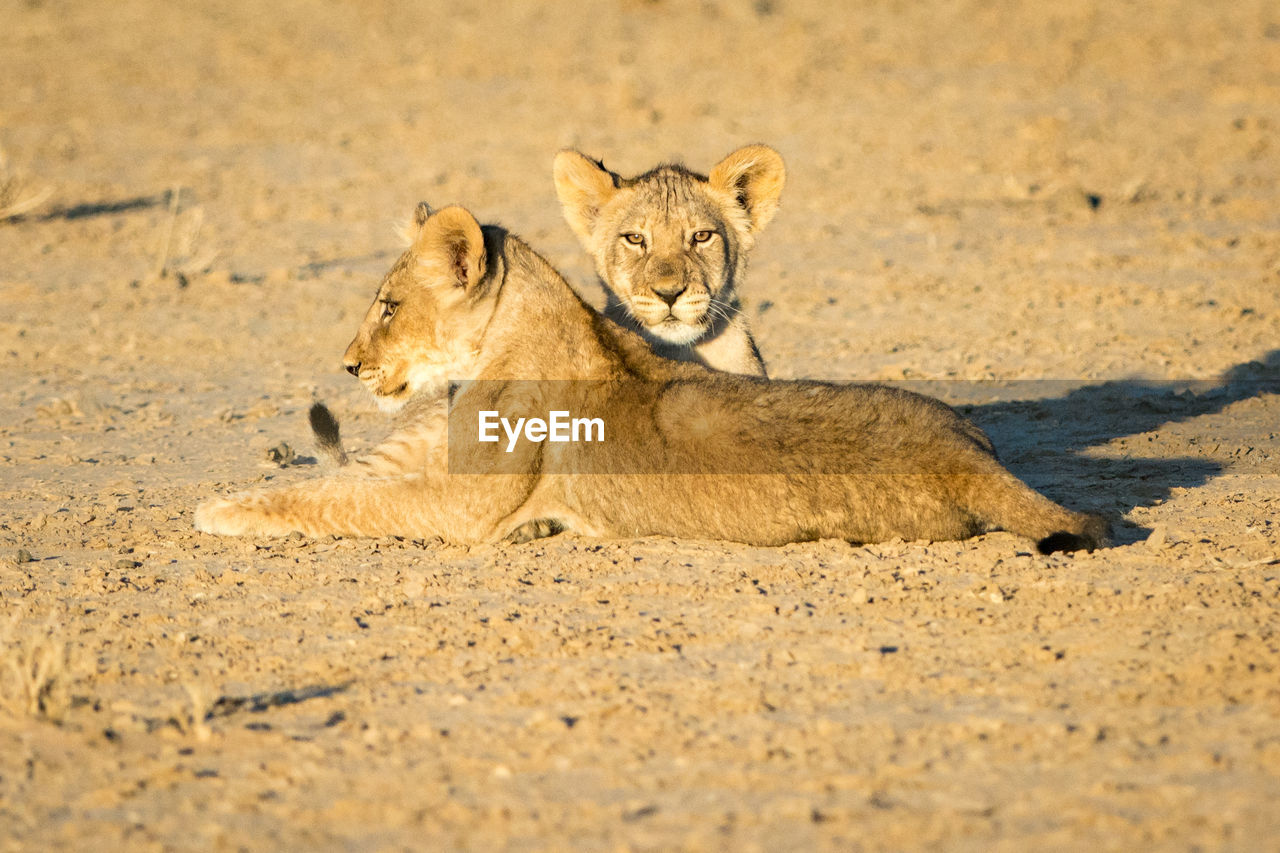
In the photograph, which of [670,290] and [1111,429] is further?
[1111,429]

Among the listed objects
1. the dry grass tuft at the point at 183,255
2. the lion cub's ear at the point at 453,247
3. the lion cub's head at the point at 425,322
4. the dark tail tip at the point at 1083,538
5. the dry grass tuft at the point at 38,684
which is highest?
the dry grass tuft at the point at 183,255

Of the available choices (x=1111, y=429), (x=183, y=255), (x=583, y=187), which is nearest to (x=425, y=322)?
(x=583, y=187)

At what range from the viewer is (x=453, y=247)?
607 cm

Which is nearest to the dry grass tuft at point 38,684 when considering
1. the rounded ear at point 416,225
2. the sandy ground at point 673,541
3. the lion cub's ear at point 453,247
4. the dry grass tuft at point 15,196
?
the sandy ground at point 673,541

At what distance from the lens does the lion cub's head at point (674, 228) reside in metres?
6.96

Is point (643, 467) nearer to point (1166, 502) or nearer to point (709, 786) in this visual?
point (709, 786)

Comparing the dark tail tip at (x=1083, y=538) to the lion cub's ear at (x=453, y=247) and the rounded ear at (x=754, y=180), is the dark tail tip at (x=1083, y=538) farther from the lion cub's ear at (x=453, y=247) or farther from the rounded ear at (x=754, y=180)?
the rounded ear at (x=754, y=180)

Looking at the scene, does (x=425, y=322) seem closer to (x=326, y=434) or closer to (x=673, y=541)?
(x=326, y=434)

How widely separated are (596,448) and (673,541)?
471 mm

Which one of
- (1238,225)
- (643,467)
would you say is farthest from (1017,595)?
(1238,225)

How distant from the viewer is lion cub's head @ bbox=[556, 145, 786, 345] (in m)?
6.96

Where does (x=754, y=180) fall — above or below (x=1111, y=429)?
above

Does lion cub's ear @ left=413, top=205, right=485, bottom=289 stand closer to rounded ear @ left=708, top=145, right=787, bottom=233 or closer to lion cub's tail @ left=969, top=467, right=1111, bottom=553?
rounded ear @ left=708, top=145, right=787, bottom=233

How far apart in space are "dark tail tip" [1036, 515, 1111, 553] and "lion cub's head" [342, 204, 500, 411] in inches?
93.1
